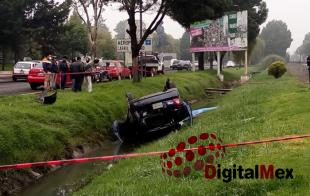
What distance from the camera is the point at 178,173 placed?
8305 millimetres

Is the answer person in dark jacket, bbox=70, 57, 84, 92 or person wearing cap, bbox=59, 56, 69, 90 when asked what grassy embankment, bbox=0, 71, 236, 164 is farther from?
person wearing cap, bbox=59, 56, 69, 90

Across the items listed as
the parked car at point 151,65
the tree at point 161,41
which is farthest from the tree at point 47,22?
the tree at point 161,41

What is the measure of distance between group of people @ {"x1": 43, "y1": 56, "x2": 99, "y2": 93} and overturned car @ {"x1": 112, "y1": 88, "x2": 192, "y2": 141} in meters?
6.28

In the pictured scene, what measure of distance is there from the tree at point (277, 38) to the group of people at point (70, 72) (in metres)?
141

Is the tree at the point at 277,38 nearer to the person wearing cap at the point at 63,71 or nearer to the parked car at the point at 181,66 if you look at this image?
the parked car at the point at 181,66

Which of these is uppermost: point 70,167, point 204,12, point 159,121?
point 204,12

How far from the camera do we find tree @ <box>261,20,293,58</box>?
534ft

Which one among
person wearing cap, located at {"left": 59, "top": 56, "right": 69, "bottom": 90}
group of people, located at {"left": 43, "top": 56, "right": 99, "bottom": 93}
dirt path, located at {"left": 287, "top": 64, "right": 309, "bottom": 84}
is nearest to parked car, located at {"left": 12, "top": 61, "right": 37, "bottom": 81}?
group of people, located at {"left": 43, "top": 56, "right": 99, "bottom": 93}

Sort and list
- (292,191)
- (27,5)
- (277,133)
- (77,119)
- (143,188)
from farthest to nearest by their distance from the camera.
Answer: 1. (27,5)
2. (77,119)
3. (277,133)
4. (143,188)
5. (292,191)

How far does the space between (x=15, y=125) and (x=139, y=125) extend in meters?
3.66

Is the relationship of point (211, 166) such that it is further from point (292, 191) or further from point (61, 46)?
point (61, 46)

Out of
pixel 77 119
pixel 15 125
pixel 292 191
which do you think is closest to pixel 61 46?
pixel 77 119

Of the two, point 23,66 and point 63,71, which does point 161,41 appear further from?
point 63,71

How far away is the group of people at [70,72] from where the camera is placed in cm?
2152
